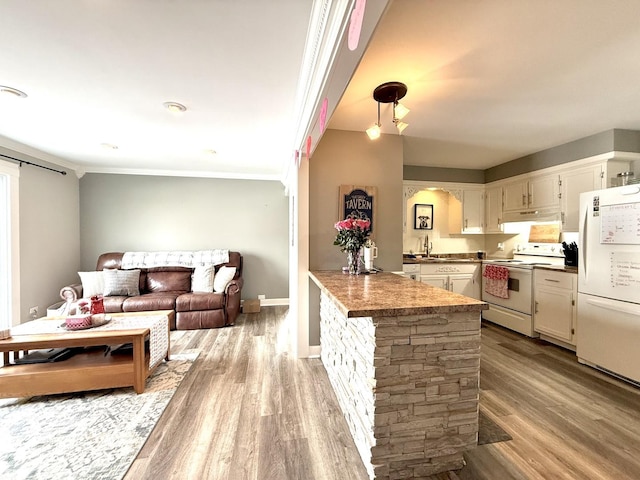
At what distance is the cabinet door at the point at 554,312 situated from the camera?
9.93ft

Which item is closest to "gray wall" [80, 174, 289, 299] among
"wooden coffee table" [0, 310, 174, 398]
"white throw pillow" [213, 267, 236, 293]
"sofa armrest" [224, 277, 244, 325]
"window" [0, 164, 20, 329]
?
"white throw pillow" [213, 267, 236, 293]

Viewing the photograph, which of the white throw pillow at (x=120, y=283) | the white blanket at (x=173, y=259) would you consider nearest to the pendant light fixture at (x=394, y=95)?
the white blanket at (x=173, y=259)

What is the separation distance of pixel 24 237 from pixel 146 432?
11.3ft

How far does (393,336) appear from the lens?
55.7 inches

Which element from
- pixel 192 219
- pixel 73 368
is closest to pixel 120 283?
pixel 192 219

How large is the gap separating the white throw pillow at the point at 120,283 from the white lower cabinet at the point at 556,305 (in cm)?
536

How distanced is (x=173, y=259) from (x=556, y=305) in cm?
Result: 528

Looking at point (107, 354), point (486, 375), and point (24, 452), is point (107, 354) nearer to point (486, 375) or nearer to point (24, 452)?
point (24, 452)

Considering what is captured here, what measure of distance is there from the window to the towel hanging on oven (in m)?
6.17

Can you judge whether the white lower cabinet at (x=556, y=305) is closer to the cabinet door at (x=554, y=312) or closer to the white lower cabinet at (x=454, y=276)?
the cabinet door at (x=554, y=312)

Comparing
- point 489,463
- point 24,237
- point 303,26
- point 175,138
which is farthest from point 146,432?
point 24,237

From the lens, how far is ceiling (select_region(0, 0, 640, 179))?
142cm

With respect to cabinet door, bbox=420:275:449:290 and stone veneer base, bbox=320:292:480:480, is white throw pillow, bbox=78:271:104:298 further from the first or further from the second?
cabinet door, bbox=420:275:449:290

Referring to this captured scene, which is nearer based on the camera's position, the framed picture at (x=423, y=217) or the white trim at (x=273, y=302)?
the framed picture at (x=423, y=217)
